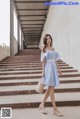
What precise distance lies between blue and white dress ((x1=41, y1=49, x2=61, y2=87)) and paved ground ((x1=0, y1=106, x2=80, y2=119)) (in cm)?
46

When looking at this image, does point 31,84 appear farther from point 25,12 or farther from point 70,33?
point 25,12

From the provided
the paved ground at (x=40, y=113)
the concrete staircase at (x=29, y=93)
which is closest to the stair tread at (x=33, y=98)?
the concrete staircase at (x=29, y=93)

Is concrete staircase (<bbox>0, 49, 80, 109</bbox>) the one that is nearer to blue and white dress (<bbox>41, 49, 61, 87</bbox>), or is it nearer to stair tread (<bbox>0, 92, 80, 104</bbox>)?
stair tread (<bbox>0, 92, 80, 104</bbox>)

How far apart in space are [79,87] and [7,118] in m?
2.01

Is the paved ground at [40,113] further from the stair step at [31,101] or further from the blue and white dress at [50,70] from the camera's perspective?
the blue and white dress at [50,70]

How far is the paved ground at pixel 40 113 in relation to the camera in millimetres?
3646

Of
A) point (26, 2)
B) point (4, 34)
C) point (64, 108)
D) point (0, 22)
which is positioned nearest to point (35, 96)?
point (64, 108)

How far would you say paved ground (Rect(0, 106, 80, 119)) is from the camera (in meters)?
3.65

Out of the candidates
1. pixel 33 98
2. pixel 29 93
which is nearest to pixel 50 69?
pixel 33 98

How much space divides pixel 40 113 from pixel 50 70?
678 mm

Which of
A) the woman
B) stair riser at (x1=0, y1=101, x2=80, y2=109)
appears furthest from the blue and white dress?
stair riser at (x1=0, y1=101, x2=80, y2=109)

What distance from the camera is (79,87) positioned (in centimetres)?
512

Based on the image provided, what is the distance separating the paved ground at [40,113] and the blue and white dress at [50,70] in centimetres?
46

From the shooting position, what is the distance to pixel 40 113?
3828 mm
